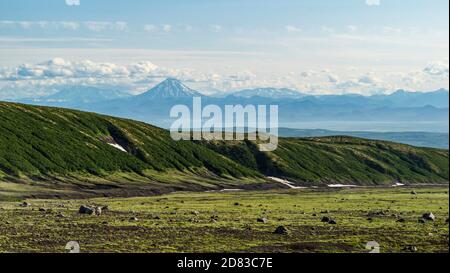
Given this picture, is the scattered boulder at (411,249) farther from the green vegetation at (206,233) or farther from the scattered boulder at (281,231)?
the scattered boulder at (281,231)

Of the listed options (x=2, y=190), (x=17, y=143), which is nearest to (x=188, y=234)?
(x=2, y=190)

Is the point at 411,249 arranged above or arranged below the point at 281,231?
above

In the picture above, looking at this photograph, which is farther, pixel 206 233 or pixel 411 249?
pixel 206 233

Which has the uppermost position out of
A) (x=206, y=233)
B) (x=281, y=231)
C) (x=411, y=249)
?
(x=411, y=249)

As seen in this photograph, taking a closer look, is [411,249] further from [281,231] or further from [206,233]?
[206,233]

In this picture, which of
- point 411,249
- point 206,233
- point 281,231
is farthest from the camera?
point 281,231

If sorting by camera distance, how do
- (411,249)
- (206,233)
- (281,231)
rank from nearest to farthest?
(411,249) → (206,233) → (281,231)

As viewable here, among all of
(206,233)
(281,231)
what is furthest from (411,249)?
(206,233)

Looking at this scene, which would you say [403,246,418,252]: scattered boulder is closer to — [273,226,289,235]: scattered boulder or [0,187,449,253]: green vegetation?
[0,187,449,253]: green vegetation

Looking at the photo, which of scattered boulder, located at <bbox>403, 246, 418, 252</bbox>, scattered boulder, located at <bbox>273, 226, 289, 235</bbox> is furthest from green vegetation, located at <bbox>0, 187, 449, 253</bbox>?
scattered boulder, located at <bbox>273, 226, 289, 235</bbox>

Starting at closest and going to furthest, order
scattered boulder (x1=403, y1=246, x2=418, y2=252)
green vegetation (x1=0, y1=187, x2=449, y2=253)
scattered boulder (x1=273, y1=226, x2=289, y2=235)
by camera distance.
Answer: scattered boulder (x1=403, y1=246, x2=418, y2=252) < green vegetation (x1=0, y1=187, x2=449, y2=253) < scattered boulder (x1=273, y1=226, x2=289, y2=235)

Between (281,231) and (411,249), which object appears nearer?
(411,249)
